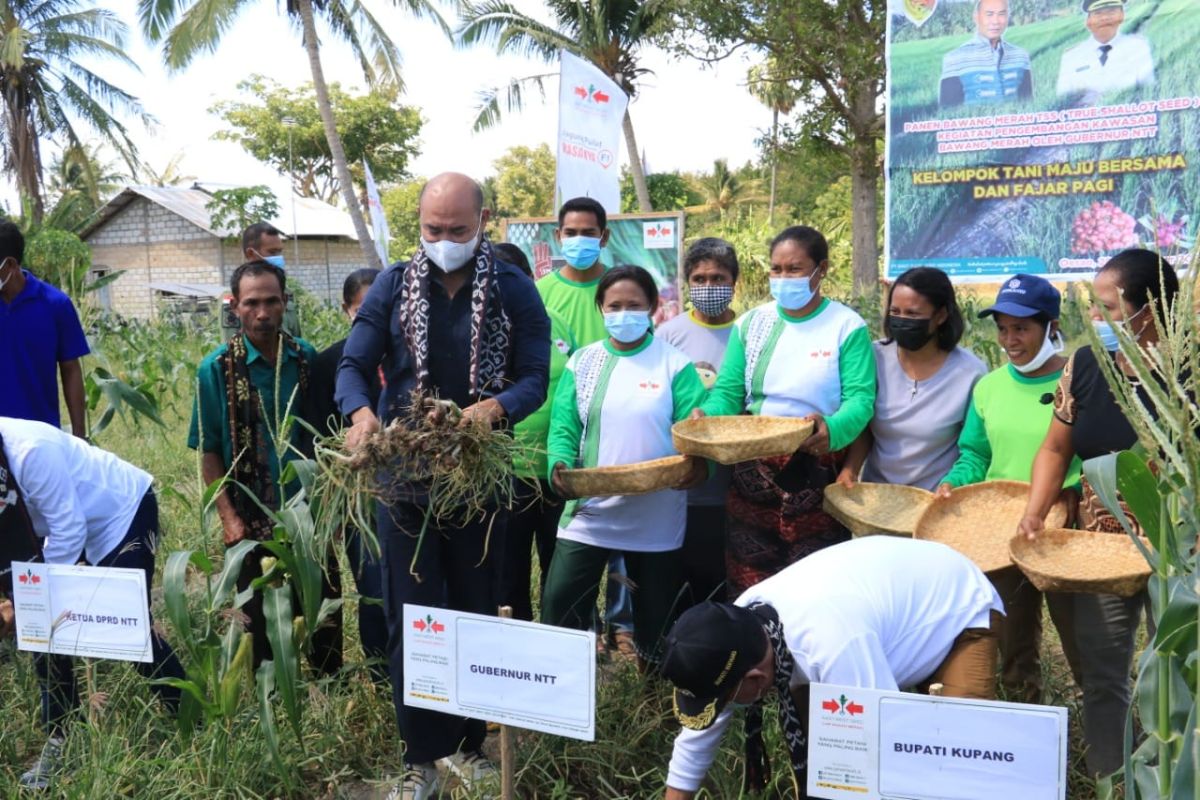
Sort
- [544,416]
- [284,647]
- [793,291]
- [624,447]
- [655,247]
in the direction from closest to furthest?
[284,647]
[624,447]
[793,291]
[544,416]
[655,247]

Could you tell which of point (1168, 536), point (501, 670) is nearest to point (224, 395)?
point (501, 670)

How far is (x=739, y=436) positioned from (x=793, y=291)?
1.83 feet

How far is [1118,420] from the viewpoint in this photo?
2.83 m

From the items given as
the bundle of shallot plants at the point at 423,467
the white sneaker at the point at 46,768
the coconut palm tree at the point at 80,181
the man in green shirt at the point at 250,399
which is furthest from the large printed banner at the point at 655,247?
the coconut palm tree at the point at 80,181

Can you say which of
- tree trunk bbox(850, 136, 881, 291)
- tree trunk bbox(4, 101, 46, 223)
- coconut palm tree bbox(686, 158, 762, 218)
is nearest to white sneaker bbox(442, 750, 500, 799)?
tree trunk bbox(850, 136, 881, 291)

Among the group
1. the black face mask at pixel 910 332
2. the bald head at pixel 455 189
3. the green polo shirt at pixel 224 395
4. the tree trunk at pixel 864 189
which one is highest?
the tree trunk at pixel 864 189

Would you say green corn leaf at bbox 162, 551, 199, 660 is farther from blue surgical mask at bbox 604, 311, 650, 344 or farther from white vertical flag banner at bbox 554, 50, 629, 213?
white vertical flag banner at bbox 554, 50, 629, 213

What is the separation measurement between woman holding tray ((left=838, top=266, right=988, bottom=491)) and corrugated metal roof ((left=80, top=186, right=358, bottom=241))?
29.1 meters

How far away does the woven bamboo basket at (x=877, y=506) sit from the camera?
3.34m

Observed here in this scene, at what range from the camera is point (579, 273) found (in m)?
4.31

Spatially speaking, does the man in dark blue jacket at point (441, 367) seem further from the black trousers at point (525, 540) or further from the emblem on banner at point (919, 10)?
the emblem on banner at point (919, 10)

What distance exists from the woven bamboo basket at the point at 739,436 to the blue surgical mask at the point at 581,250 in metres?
1.03

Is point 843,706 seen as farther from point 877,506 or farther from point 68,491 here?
point 68,491

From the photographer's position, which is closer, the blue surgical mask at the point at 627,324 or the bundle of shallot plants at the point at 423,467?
the bundle of shallot plants at the point at 423,467
